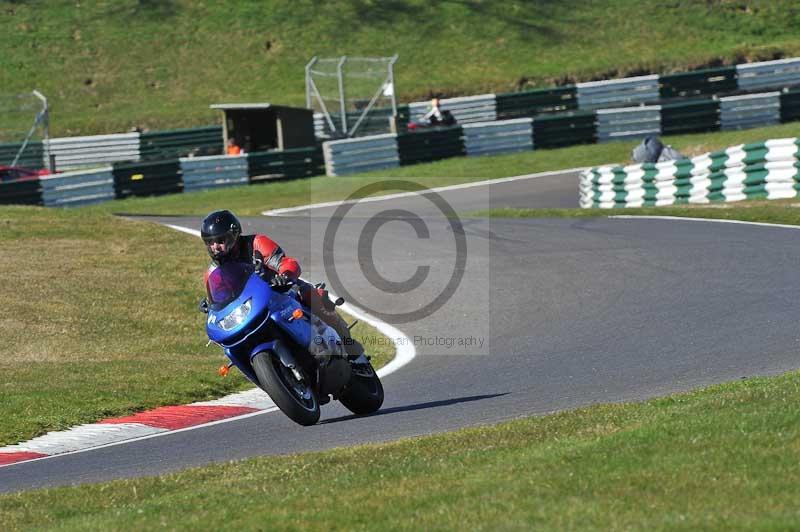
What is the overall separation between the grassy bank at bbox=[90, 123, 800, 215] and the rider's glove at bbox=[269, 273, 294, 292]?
62.3 feet

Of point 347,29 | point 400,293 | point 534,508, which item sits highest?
point 347,29

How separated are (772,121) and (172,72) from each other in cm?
2247

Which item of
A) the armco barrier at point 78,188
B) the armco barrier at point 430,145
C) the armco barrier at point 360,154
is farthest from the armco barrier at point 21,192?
the armco barrier at point 430,145

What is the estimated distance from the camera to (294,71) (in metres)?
46.2

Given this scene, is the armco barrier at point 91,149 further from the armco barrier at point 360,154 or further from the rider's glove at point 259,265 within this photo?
the rider's glove at point 259,265

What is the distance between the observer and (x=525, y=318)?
1330cm

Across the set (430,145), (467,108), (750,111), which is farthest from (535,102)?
(750,111)

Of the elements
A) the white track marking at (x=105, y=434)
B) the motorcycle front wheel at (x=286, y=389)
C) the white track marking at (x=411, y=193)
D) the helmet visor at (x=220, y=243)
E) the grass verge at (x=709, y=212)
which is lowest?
the white track marking at (x=411, y=193)

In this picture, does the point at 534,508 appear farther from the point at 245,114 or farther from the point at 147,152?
the point at 147,152

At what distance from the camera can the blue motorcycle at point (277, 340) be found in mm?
8453

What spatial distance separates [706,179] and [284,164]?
1214cm

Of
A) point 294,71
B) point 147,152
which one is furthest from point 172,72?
point 147,152

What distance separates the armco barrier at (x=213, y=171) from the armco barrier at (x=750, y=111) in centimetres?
1230

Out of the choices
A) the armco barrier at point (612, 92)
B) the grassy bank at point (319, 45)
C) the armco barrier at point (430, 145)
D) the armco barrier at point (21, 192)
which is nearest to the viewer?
the armco barrier at point (21, 192)
